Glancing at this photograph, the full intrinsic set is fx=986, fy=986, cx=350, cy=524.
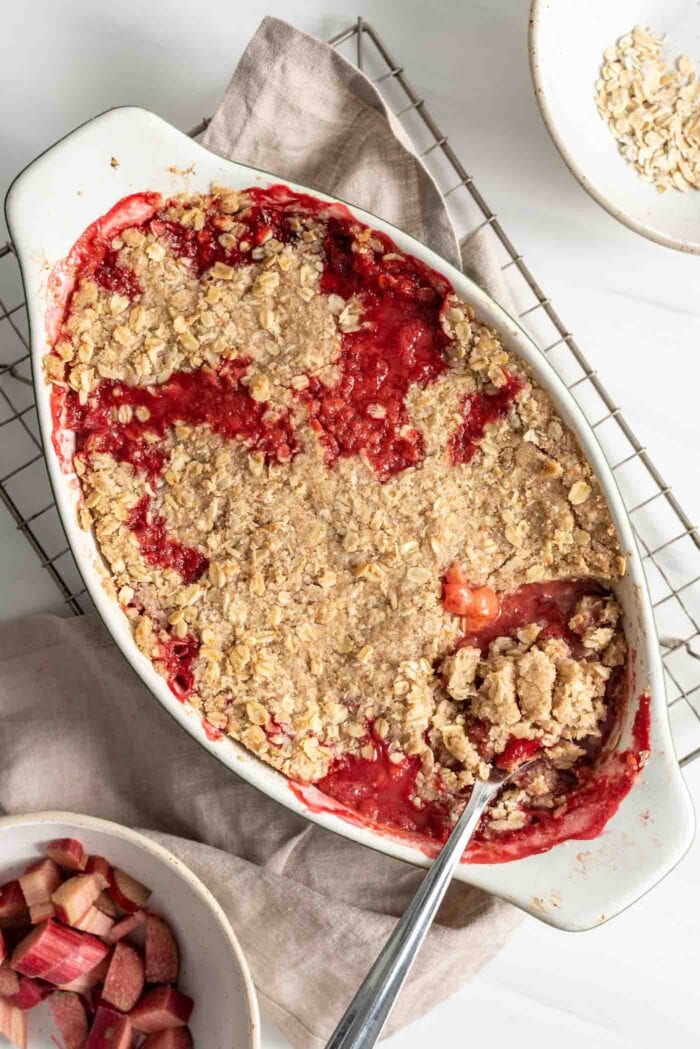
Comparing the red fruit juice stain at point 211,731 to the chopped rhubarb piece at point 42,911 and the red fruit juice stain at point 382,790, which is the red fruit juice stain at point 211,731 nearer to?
the red fruit juice stain at point 382,790

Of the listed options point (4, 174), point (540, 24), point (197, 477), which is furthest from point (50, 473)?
point (540, 24)

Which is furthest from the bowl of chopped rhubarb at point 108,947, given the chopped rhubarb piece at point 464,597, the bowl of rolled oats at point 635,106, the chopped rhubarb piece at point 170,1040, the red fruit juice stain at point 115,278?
the bowl of rolled oats at point 635,106

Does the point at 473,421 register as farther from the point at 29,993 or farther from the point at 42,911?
the point at 29,993

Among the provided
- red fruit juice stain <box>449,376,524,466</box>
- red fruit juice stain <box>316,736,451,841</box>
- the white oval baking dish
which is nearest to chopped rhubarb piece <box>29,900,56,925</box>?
the white oval baking dish

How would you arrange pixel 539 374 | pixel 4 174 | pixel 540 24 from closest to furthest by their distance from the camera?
pixel 539 374
pixel 540 24
pixel 4 174

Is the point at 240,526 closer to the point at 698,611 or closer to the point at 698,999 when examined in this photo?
the point at 698,611

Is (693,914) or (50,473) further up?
(50,473)
